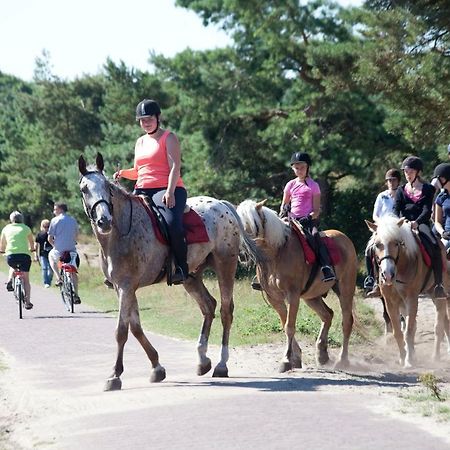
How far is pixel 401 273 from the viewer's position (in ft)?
48.8

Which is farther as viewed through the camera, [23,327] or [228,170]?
[228,170]

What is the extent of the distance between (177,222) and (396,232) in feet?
12.1

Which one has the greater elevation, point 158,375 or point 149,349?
point 149,349

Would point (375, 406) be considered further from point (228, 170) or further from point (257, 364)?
point (228, 170)

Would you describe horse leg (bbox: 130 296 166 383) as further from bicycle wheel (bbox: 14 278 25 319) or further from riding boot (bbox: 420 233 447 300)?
bicycle wheel (bbox: 14 278 25 319)

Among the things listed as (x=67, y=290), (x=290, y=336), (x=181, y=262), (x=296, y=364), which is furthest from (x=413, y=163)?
Answer: (x=67, y=290)

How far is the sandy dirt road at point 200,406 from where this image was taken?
27.2 feet

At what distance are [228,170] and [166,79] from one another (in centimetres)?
333

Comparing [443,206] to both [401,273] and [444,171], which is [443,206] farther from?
[401,273]

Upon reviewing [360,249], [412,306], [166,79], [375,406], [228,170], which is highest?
[166,79]

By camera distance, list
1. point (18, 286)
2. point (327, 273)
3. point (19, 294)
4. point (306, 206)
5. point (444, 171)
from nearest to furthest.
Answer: point (327, 273) → point (306, 206) → point (444, 171) → point (19, 294) → point (18, 286)

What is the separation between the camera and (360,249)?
3428cm

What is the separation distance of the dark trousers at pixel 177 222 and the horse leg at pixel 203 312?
2.16 ft

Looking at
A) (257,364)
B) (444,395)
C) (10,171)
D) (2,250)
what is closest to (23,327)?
(2,250)
